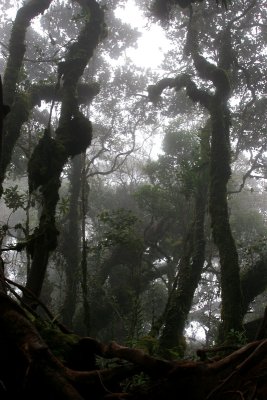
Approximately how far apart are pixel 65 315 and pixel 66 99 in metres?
8.43

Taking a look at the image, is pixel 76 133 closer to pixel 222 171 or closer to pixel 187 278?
pixel 222 171

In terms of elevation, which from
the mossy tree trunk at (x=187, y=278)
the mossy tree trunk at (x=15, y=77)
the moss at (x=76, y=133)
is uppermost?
the mossy tree trunk at (x=15, y=77)

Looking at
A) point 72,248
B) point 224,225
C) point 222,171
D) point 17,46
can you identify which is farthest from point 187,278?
point 17,46

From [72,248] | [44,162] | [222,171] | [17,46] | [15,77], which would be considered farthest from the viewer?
[72,248]

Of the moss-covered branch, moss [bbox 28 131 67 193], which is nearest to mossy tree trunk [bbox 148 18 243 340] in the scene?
moss [bbox 28 131 67 193]

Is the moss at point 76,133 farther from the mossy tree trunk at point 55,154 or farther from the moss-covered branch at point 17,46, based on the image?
the moss-covered branch at point 17,46

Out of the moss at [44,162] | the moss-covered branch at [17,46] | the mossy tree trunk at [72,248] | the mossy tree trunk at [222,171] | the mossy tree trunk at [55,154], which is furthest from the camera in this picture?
the mossy tree trunk at [72,248]

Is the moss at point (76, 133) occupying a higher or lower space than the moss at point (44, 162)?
higher

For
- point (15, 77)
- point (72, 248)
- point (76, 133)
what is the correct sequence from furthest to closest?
point (72, 248), point (15, 77), point (76, 133)

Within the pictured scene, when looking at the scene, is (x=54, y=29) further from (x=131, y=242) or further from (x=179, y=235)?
(x=131, y=242)

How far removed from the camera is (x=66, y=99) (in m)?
7.94

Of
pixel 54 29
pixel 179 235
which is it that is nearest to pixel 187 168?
pixel 179 235

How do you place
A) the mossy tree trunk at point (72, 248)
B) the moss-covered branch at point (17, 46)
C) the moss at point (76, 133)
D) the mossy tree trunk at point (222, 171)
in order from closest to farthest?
the moss at point (76, 133)
the mossy tree trunk at point (222, 171)
the moss-covered branch at point (17, 46)
the mossy tree trunk at point (72, 248)

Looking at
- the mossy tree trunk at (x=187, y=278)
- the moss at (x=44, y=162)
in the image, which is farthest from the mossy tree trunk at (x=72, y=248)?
the moss at (x=44, y=162)
